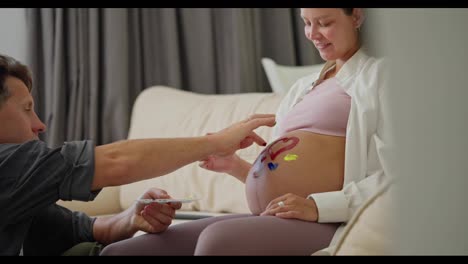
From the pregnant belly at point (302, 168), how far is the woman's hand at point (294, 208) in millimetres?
78

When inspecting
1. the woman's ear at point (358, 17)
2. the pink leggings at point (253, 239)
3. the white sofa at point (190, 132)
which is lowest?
the white sofa at point (190, 132)

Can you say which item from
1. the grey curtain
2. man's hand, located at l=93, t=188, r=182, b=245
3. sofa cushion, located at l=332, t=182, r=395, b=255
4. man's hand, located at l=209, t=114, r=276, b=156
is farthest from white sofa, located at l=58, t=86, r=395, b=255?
sofa cushion, located at l=332, t=182, r=395, b=255

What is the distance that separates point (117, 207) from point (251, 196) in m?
1.17

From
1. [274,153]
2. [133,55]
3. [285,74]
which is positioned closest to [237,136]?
[274,153]

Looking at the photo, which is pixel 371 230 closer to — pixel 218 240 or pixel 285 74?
pixel 218 240

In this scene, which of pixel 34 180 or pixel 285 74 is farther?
pixel 285 74

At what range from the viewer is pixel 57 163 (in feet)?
3.46

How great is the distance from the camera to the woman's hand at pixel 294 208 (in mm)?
1087

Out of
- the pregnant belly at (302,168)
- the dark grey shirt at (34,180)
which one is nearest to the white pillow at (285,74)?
the pregnant belly at (302,168)

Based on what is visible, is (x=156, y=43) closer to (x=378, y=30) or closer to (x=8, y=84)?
(x=8, y=84)

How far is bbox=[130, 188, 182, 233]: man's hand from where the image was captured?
1.22m

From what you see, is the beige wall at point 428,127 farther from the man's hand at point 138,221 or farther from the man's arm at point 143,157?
the man's hand at point 138,221

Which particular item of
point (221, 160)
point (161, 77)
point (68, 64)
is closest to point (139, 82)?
point (161, 77)

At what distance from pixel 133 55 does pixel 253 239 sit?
1891mm
